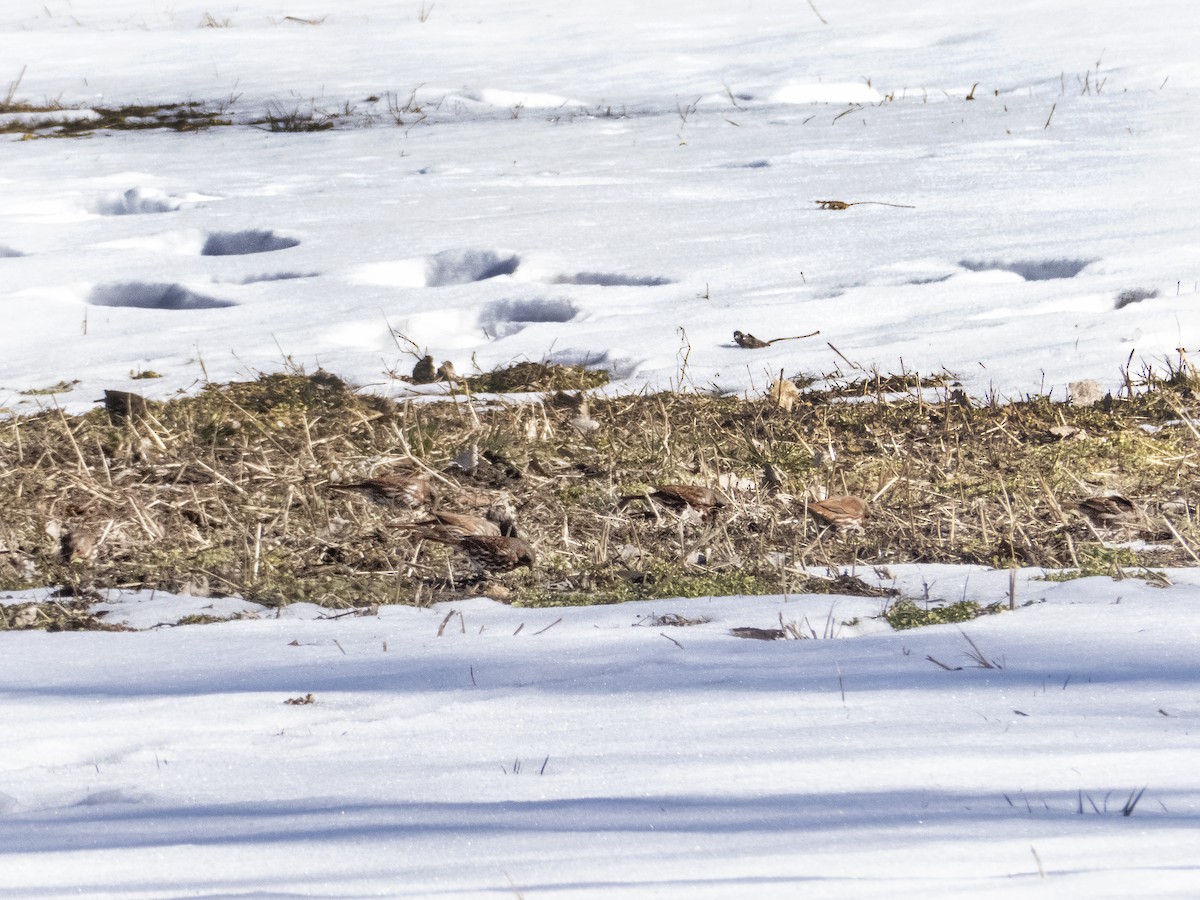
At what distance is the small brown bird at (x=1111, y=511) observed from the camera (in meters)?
2.49

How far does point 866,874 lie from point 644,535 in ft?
5.16

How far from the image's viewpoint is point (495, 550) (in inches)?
95.7

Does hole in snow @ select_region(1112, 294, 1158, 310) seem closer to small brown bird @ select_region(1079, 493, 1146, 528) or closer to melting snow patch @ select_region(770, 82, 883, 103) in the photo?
small brown bird @ select_region(1079, 493, 1146, 528)

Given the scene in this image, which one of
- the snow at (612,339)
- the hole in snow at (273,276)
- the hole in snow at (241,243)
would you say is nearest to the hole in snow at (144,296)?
the snow at (612,339)

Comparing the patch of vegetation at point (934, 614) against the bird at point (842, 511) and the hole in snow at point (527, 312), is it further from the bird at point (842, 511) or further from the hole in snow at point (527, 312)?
the hole in snow at point (527, 312)

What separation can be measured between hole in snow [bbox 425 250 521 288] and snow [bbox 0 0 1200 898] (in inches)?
0.7

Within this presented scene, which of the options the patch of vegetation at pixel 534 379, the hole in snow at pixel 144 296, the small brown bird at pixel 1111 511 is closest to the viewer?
the small brown bird at pixel 1111 511

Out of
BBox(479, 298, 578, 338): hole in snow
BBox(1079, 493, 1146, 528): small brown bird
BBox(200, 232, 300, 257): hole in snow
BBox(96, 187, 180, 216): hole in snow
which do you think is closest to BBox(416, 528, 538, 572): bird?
BBox(1079, 493, 1146, 528): small brown bird

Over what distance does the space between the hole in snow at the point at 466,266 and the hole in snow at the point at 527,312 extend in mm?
504

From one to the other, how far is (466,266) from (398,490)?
311 cm

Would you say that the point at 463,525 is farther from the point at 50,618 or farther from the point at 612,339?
the point at 612,339

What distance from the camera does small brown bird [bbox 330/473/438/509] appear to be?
9.12 ft

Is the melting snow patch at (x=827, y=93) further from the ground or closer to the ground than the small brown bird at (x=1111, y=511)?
further from the ground

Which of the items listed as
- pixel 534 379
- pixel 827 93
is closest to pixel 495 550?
pixel 534 379
